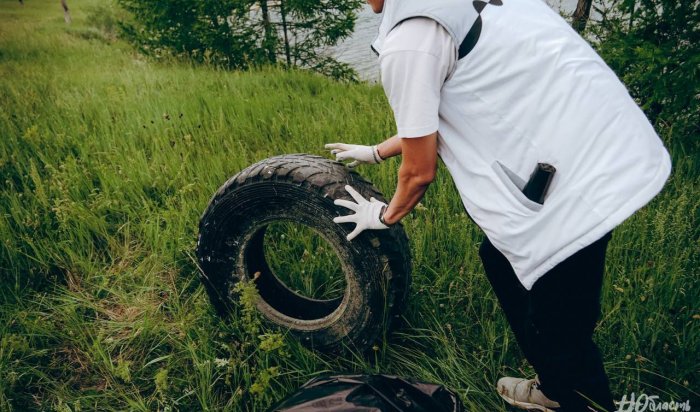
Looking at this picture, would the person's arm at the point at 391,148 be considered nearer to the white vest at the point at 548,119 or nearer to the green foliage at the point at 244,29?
the white vest at the point at 548,119

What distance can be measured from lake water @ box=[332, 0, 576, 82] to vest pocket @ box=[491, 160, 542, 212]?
7224 millimetres

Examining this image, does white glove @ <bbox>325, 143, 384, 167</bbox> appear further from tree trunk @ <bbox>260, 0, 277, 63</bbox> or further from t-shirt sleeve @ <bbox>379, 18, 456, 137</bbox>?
tree trunk @ <bbox>260, 0, 277, 63</bbox>

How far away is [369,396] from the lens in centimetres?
163

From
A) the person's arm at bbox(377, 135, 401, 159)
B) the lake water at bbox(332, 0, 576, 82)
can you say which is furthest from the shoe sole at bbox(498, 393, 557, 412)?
the lake water at bbox(332, 0, 576, 82)

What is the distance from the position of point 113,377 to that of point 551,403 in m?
2.24

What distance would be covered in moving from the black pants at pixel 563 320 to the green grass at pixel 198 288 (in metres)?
0.34

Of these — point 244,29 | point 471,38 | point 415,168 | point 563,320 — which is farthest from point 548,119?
point 244,29

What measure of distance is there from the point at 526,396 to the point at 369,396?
92cm

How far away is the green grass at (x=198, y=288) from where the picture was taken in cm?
224

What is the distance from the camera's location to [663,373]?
6.98ft

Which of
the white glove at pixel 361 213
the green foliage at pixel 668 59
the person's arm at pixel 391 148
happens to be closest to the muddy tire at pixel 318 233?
the white glove at pixel 361 213

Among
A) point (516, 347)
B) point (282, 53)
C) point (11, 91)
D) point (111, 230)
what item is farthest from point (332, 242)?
point (282, 53)

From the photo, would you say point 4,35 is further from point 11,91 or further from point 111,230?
point 111,230

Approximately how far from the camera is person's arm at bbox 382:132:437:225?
1.58m
